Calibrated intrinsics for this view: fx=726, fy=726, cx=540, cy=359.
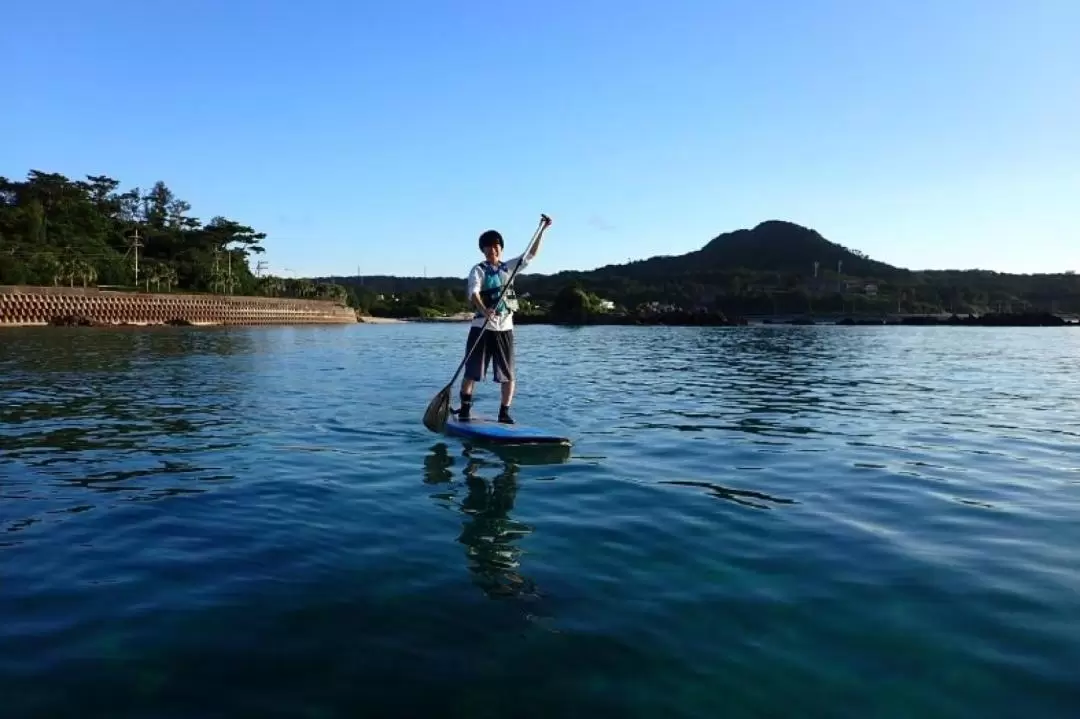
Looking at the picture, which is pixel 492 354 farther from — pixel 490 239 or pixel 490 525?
pixel 490 525

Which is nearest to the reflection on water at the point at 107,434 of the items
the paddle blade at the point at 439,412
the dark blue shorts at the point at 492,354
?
the paddle blade at the point at 439,412

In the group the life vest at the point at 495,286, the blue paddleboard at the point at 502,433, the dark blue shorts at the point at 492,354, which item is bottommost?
the blue paddleboard at the point at 502,433

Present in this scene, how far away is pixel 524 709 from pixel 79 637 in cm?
293

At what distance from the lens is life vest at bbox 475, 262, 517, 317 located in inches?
493

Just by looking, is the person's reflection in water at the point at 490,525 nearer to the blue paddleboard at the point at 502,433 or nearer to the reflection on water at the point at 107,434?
the blue paddleboard at the point at 502,433

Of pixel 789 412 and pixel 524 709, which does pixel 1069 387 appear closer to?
pixel 789 412

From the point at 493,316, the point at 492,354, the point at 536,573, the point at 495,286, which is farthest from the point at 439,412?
the point at 536,573

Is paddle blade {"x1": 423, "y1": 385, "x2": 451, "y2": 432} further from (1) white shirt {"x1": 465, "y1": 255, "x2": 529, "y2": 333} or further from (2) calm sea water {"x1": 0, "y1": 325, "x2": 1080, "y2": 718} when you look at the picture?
(1) white shirt {"x1": 465, "y1": 255, "x2": 529, "y2": 333}

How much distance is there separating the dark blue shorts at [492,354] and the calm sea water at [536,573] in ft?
4.85

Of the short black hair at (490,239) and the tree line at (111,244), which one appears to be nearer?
the short black hair at (490,239)

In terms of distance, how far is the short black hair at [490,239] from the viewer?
500 inches

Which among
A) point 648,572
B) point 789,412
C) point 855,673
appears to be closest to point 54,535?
point 648,572

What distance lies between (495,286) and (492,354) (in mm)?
1183

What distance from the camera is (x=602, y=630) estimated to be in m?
4.71
